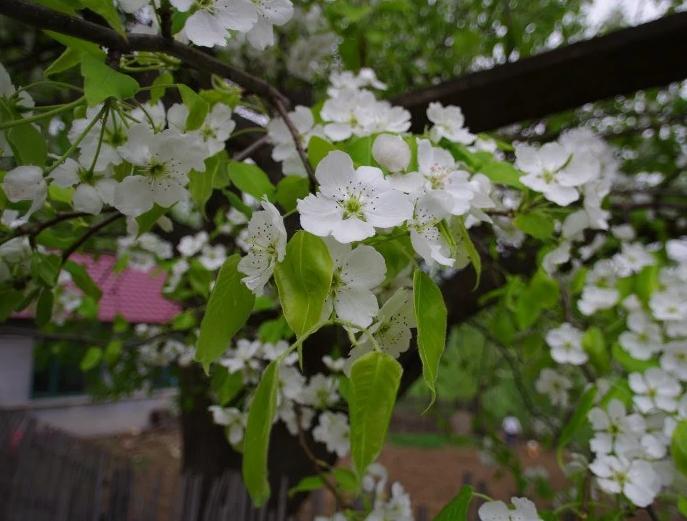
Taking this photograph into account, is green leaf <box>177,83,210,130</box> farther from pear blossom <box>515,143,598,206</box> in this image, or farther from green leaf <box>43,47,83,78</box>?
pear blossom <box>515,143,598,206</box>

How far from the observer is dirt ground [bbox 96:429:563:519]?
6160 mm

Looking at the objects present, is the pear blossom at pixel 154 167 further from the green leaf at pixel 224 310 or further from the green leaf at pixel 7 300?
the green leaf at pixel 7 300

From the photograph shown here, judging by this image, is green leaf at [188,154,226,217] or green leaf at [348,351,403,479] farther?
green leaf at [188,154,226,217]

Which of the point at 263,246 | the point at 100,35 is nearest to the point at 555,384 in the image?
the point at 263,246

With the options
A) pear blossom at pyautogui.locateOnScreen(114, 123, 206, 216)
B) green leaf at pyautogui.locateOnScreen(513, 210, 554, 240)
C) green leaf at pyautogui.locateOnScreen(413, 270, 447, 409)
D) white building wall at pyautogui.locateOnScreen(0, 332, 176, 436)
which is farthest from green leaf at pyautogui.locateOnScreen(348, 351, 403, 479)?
white building wall at pyautogui.locateOnScreen(0, 332, 176, 436)

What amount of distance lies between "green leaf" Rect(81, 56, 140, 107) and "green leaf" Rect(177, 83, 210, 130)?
10 centimetres

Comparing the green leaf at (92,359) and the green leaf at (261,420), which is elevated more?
the green leaf at (261,420)

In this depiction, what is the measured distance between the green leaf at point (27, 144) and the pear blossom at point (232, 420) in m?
0.85

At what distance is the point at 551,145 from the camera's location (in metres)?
0.86

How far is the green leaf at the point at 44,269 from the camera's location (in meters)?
0.82

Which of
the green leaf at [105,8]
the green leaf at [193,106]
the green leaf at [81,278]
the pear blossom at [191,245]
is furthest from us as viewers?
the pear blossom at [191,245]

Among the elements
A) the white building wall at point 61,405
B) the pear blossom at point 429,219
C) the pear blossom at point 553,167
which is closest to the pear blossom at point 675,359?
the pear blossom at point 553,167

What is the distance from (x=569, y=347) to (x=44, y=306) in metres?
1.24

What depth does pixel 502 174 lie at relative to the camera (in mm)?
832
